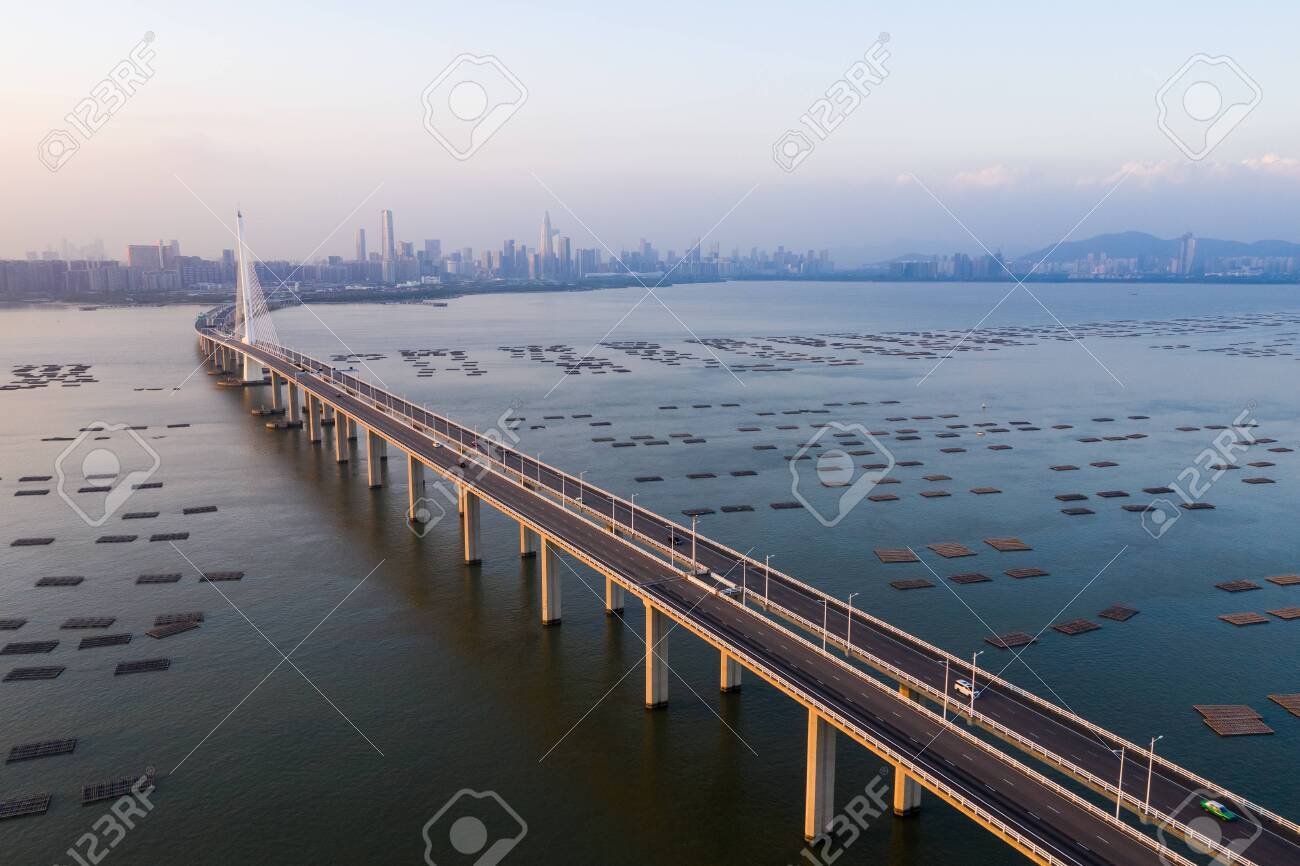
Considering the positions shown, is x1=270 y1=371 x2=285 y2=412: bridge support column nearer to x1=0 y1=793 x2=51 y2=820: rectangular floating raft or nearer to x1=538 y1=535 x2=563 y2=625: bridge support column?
x1=538 y1=535 x2=563 y2=625: bridge support column

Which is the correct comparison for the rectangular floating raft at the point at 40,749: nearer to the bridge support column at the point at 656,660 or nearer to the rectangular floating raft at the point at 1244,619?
the bridge support column at the point at 656,660

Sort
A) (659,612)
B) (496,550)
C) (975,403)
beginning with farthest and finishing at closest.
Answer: (975,403) < (496,550) < (659,612)

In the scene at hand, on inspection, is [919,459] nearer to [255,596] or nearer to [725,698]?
[725,698]

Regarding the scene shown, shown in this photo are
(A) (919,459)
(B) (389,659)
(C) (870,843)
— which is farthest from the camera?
(A) (919,459)

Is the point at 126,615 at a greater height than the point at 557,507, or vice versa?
the point at 557,507

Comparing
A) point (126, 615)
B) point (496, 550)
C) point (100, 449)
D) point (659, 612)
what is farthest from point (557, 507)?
point (100, 449)

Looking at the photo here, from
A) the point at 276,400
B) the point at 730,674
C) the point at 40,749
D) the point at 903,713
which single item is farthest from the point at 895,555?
the point at 276,400

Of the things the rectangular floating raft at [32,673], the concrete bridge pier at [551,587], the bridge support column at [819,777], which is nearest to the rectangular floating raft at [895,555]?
the concrete bridge pier at [551,587]
